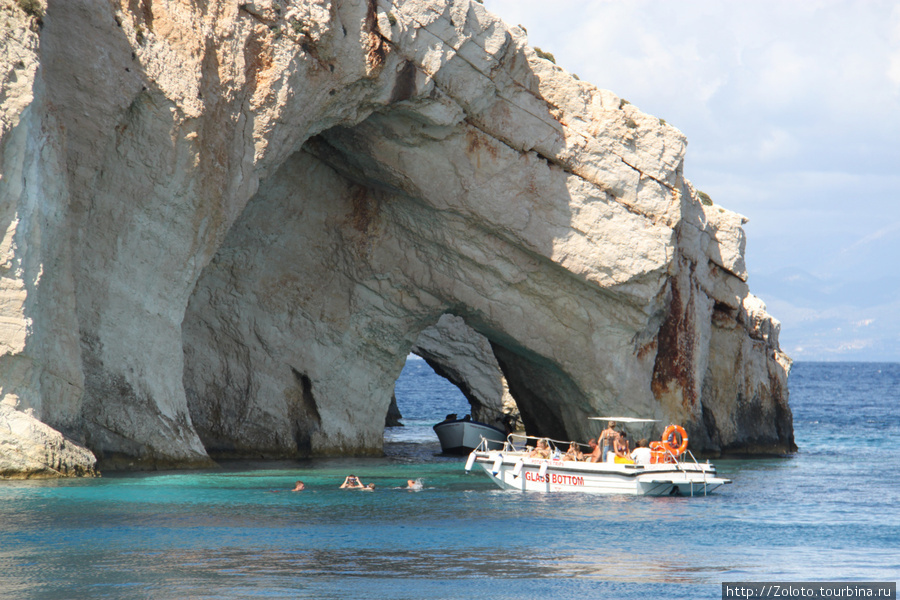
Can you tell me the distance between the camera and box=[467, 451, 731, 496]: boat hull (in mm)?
25688

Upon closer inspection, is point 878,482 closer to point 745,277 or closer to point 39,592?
point 745,277

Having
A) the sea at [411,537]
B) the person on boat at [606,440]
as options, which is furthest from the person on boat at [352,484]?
the person on boat at [606,440]

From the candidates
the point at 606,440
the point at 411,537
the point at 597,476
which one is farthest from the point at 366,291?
the point at 411,537

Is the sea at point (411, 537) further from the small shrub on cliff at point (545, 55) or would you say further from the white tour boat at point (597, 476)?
the small shrub on cliff at point (545, 55)

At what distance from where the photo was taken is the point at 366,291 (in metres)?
33.7

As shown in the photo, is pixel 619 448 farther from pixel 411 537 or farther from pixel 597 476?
pixel 411 537

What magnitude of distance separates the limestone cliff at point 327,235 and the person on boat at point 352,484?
452cm

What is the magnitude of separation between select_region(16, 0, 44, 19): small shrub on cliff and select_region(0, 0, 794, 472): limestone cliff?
0.15ft

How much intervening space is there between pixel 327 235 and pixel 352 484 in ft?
35.7

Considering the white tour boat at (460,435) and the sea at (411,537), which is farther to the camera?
the white tour boat at (460,435)

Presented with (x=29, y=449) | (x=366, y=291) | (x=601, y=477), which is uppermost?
(x=366, y=291)

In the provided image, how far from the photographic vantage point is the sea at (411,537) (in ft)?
47.6

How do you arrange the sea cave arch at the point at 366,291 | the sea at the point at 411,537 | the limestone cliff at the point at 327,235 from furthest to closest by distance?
the sea cave arch at the point at 366,291, the limestone cliff at the point at 327,235, the sea at the point at 411,537

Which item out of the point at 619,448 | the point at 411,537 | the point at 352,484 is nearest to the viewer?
the point at 411,537
